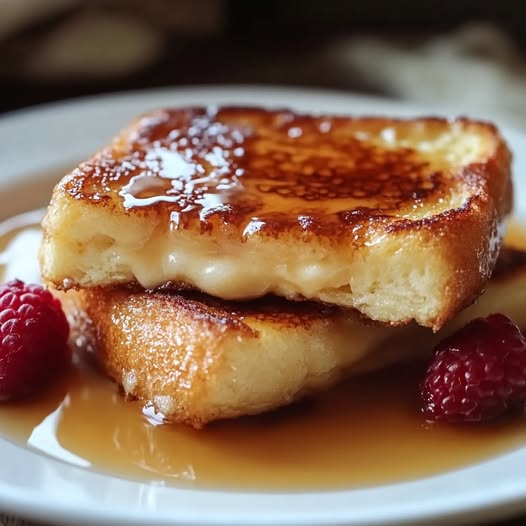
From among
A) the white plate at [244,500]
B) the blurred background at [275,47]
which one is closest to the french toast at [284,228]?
the white plate at [244,500]

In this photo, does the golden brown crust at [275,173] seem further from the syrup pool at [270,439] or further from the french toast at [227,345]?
the syrup pool at [270,439]

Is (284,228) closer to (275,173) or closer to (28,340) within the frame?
(275,173)

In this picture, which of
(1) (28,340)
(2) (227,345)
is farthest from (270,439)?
(1) (28,340)

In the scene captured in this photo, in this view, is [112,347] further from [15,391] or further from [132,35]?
[132,35]

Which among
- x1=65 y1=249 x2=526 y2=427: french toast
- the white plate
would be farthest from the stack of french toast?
the white plate

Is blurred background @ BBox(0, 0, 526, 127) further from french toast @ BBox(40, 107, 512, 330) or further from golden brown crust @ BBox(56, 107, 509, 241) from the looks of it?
french toast @ BBox(40, 107, 512, 330)

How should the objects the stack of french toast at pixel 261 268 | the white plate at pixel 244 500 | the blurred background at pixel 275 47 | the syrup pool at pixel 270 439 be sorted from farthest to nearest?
the blurred background at pixel 275 47 → the stack of french toast at pixel 261 268 → the syrup pool at pixel 270 439 → the white plate at pixel 244 500

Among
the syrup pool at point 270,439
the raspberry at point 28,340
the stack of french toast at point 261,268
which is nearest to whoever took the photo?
the syrup pool at point 270,439
